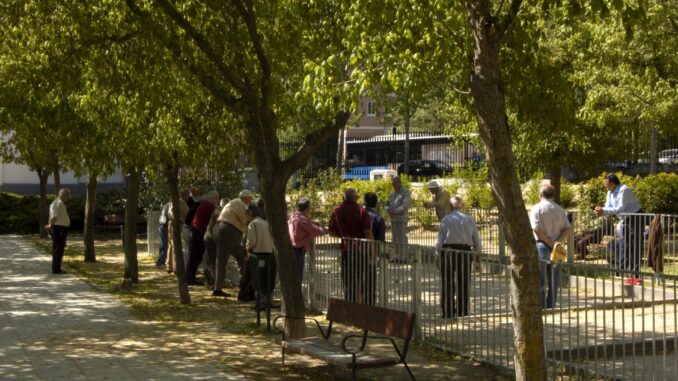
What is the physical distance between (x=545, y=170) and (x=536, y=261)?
16.6 meters

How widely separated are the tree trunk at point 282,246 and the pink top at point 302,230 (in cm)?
258

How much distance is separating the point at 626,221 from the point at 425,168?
90.9 ft

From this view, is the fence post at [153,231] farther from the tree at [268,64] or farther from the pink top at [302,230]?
the tree at [268,64]

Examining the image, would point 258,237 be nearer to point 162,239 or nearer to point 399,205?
point 399,205

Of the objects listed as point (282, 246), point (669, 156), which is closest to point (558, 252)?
point (282, 246)

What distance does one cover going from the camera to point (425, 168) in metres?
43.9

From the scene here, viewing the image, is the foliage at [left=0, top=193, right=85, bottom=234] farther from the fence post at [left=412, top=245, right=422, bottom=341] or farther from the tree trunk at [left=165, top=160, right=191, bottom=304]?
the fence post at [left=412, top=245, right=422, bottom=341]

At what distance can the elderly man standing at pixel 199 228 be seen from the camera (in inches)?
702

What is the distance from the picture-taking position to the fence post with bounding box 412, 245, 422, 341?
11375mm

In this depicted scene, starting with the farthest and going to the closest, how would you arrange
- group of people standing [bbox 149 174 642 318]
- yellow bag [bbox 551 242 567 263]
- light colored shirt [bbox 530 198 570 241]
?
light colored shirt [bbox 530 198 570 241] < yellow bag [bbox 551 242 567 263] < group of people standing [bbox 149 174 642 318]

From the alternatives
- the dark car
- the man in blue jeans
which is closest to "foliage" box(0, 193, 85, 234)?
the man in blue jeans

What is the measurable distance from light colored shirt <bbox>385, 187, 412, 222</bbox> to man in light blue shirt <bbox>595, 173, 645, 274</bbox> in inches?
147

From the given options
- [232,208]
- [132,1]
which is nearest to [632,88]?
[232,208]

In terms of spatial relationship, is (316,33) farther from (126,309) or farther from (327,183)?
(327,183)
